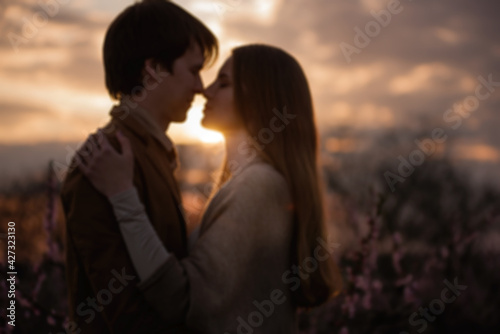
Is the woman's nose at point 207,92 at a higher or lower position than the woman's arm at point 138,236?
higher

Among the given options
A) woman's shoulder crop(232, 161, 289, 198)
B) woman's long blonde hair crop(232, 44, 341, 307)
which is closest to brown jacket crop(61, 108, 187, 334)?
woman's shoulder crop(232, 161, 289, 198)

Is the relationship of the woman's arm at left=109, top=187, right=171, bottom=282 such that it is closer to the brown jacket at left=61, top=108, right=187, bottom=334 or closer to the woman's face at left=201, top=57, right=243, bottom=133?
the brown jacket at left=61, top=108, right=187, bottom=334

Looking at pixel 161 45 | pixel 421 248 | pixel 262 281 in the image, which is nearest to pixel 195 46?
pixel 161 45

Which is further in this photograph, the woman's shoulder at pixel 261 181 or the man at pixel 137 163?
the woman's shoulder at pixel 261 181

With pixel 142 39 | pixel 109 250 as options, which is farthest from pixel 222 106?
pixel 109 250

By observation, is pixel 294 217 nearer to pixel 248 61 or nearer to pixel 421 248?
pixel 248 61

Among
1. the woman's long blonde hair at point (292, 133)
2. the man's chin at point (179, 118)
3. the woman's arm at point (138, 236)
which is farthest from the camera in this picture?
the man's chin at point (179, 118)

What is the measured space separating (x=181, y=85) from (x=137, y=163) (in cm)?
64

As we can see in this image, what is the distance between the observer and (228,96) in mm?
3225

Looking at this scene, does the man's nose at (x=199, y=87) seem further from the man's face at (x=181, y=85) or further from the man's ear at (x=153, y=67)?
the man's ear at (x=153, y=67)

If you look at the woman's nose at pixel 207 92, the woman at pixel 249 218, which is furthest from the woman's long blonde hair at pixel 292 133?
the woman's nose at pixel 207 92

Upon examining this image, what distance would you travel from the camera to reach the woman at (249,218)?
256 cm

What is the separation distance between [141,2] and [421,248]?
18.1m

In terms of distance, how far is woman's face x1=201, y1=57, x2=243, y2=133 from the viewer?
320 centimetres
